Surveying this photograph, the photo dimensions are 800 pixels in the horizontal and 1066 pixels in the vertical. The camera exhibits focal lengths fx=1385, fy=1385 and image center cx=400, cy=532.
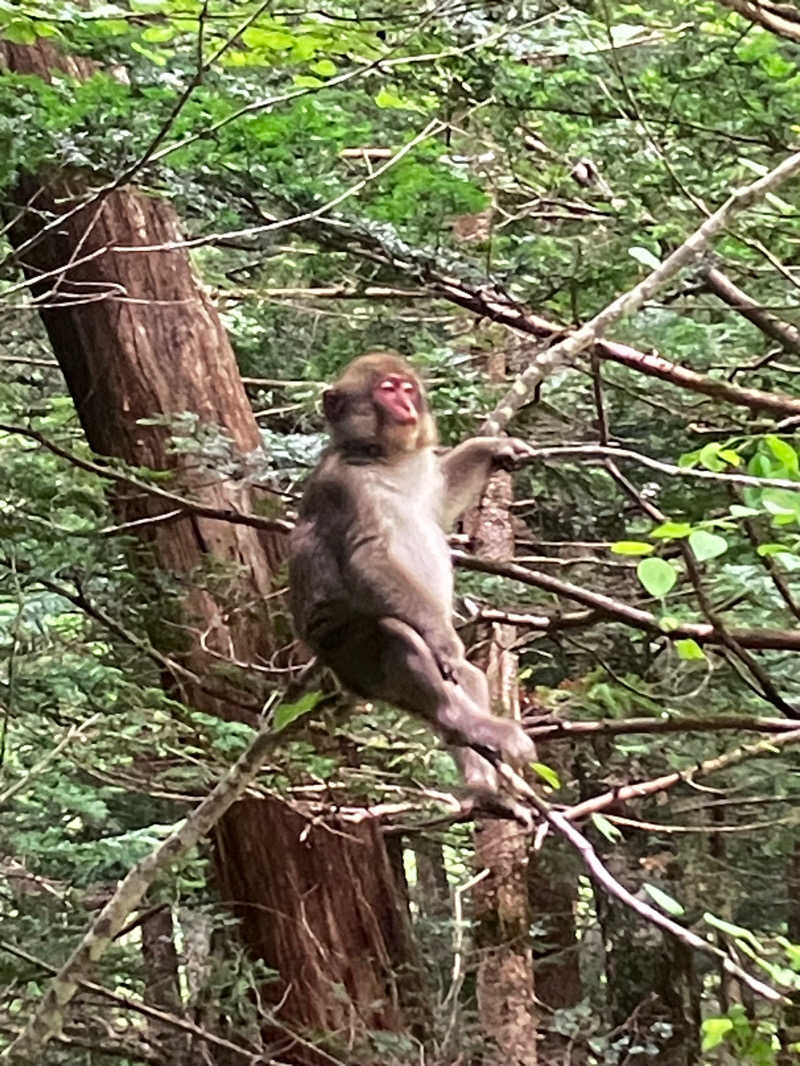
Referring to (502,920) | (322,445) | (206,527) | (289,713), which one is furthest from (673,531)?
(502,920)

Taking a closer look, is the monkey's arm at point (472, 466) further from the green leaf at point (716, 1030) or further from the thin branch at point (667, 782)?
the green leaf at point (716, 1030)

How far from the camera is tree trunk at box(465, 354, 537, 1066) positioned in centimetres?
543

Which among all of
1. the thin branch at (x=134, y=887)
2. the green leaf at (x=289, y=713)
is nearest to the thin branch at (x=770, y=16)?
the green leaf at (x=289, y=713)

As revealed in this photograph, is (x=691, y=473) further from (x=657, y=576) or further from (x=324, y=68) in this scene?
(x=324, y=68)

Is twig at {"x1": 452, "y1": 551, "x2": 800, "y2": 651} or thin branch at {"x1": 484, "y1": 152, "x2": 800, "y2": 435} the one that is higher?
thin branch at {"x1": 484, "y1": 152, "x2": 800, "y2": 435}

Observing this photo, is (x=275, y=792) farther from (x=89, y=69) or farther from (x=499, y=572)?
(x=89, y=69)

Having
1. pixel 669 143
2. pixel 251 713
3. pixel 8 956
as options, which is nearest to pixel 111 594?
pixel 251 713

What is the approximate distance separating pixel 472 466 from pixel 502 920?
8.69 ft

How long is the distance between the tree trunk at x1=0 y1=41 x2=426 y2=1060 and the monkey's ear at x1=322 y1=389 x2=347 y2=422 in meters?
1.07

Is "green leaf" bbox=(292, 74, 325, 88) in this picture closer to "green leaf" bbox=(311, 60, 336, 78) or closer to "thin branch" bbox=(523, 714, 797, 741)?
"green leaf" bbox=(311, 60, 336, 78)

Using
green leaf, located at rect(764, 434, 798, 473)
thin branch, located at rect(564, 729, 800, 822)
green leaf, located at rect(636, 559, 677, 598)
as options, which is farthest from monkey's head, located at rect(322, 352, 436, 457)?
green leaf, located at rect(636, 559, 677, 598)

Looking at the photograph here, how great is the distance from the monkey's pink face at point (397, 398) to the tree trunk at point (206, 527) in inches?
47.7

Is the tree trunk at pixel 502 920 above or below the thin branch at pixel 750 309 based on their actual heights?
below

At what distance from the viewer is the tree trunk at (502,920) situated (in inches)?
214
